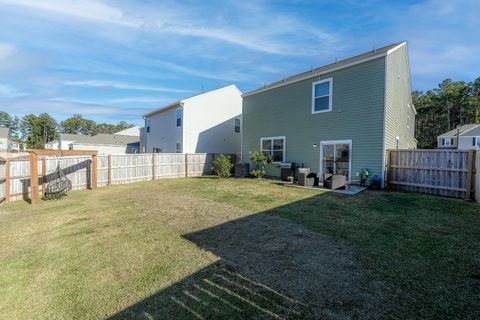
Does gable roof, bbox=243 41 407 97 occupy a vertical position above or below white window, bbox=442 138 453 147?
above

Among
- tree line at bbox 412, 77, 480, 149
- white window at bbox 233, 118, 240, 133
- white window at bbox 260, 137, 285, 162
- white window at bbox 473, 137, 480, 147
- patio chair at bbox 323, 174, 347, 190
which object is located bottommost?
patio chair at bbox 323, 174, 347, 190

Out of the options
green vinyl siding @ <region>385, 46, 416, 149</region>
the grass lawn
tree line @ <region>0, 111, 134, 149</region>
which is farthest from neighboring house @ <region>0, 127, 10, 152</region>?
green vinyl siding @ <region>385, 46, 416, 149</region>

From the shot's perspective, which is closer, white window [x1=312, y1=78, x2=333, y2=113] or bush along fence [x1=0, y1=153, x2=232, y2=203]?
bush along fence [x1=0, y1=153, x2=232, y2=203]

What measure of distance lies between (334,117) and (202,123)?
1048cm

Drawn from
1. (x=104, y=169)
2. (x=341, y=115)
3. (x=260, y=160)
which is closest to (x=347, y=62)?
(x=341, y=115)

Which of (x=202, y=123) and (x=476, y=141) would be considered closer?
(x=202, y=123)

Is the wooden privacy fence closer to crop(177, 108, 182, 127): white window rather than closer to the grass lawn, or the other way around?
the grass lawn

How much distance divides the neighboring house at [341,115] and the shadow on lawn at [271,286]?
7101 millimetres

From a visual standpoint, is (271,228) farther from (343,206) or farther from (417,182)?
(417,182)

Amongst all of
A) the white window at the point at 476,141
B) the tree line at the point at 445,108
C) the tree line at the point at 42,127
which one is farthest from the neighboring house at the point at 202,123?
the tree line at the point at 42,127

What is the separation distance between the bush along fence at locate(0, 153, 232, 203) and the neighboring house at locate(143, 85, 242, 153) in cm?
178

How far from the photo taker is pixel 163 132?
65.8 ft

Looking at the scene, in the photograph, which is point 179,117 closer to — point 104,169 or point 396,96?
point 104,169

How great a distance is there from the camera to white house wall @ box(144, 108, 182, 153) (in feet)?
60.2
